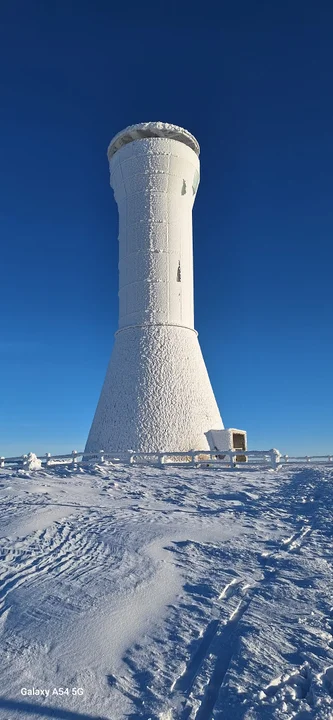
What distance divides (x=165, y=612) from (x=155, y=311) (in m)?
17.8

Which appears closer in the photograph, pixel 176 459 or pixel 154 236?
pixel 176 459

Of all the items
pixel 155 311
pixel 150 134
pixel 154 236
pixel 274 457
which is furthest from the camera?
pixel 150 134

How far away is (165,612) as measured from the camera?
18.4ft

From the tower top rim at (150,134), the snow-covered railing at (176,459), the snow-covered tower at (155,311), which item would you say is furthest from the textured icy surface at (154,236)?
the snow-covered railing at (176,459)

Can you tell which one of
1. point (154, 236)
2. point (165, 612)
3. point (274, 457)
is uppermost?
point (154, 236)

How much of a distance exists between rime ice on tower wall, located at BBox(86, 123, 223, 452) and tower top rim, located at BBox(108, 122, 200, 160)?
2.0 inches

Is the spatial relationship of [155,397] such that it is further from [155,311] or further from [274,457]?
[274,457]

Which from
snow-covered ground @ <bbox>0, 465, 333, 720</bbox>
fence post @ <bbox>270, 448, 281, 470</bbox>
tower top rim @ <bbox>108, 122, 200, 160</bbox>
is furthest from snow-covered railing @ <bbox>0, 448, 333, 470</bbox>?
tower top rim @ <bbox>108, 122, 200, 160</bbox>

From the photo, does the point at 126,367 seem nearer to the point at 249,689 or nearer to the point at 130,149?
the point at 130,149

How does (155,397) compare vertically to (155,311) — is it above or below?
below

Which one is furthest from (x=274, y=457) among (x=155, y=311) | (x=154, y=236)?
(x=154, y=236)

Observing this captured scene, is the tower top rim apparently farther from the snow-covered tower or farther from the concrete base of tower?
the concrete base of tower

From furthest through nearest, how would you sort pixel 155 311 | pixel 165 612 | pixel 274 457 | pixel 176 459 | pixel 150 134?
pixel 150 134 < pixel 155 311 < pixel 176 459 < pixel 274 457 < pixel 165 612

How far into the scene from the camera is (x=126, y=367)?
21.9 metres
